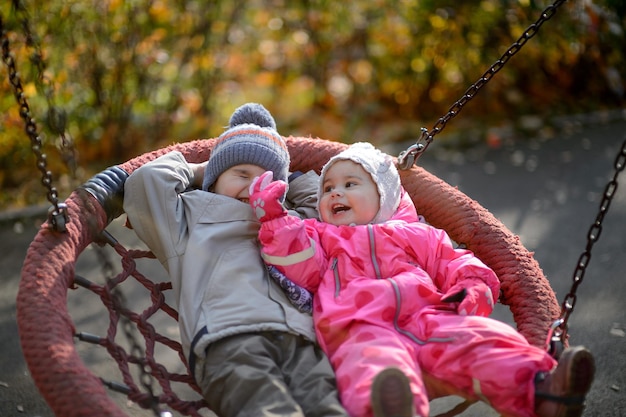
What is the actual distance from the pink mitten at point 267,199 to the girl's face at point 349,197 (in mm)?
212

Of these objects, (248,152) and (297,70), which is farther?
(297,70)

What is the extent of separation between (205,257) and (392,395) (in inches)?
32.4

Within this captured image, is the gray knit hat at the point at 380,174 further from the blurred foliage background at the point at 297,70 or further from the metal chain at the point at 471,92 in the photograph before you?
the blurred foliage background at the point at 297,70

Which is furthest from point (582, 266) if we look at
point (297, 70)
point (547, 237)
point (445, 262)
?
point (297, 70)

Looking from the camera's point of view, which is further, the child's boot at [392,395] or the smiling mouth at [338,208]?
the smiling mouth at [338,208]

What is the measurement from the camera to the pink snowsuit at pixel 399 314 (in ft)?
6.19

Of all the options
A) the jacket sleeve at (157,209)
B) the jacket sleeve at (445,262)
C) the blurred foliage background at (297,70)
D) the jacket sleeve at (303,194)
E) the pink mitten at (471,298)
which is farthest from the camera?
the blurred foliage background at (297,70)

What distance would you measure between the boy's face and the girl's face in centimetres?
26

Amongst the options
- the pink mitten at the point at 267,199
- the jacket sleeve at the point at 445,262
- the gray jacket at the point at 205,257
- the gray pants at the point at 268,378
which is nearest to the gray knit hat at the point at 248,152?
the gray jacket at the point at 205,257

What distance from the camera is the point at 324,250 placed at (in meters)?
2.35

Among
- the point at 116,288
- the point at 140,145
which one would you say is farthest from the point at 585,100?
the point at 116,288

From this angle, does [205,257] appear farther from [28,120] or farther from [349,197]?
[28,120]

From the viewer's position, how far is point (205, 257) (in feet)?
7.37

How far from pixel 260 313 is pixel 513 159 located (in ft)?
11.7
